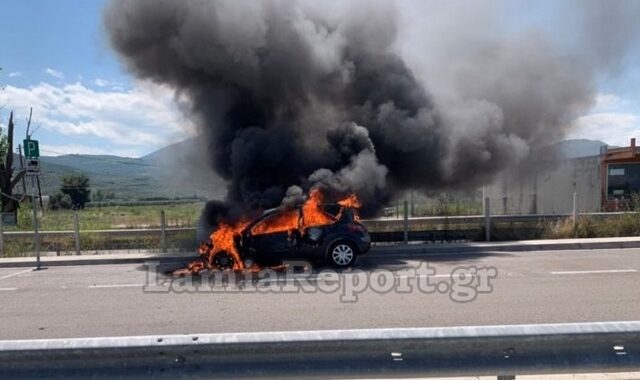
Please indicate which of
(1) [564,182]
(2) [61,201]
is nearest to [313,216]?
(1) [564,182]

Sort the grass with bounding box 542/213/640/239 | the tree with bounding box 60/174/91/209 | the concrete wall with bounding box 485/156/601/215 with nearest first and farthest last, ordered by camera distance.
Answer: the grass with bounding box 542/213/640/239, the concrete wall with bounding box 485/156/601/215, the tree with bounding box 60/174/91/209

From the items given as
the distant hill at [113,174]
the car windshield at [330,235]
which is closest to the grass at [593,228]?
the car windshield at [330,235]

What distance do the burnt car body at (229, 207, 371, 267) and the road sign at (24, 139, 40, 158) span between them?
5607 mm

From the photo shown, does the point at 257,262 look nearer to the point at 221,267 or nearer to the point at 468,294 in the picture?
the point at 221,267

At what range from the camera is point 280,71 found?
16.8 meters

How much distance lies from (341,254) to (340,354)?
24.3ft

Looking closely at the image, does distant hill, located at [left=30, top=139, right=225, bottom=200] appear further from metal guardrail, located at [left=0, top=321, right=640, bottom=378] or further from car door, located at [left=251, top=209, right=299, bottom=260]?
metal guardrail, located at [left=0, top=321, right=640, bottom=378]

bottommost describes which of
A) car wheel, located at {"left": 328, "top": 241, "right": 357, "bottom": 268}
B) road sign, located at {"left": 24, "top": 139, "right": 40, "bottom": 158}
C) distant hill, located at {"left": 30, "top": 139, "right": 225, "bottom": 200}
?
car wheel, located at {"left": 328, "top": 241, "right": 357, "bottom": 268}

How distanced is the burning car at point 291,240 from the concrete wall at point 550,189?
13.2 metres

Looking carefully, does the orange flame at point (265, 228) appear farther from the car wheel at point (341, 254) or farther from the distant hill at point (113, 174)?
the distant hill at point (113, 174)

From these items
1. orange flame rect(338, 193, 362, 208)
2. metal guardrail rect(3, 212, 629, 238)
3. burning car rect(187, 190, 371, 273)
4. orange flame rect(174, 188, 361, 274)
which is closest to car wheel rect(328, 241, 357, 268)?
burning car rect(187, 190, 371, 273)

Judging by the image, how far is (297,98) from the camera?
17.6 m

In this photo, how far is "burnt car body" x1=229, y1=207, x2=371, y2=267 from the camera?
397 inches

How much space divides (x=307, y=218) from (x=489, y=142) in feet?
33.3
